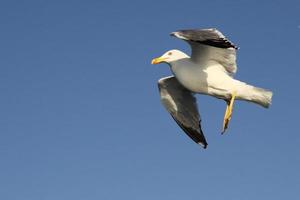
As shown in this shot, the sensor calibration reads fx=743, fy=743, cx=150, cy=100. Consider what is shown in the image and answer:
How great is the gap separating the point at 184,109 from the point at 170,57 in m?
2.62

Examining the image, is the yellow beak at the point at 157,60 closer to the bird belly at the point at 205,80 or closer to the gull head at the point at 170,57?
the gull head at the point at 170,57

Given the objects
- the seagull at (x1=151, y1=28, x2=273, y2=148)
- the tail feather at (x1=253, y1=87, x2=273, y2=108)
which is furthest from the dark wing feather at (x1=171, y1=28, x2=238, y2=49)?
the tail feather at (x1=253, y1=87, x2=273, y2=108)

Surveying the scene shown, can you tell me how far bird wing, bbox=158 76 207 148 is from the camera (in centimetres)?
2194

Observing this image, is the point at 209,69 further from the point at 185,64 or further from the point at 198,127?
the point at 198,127

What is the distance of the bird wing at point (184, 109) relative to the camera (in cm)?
2194

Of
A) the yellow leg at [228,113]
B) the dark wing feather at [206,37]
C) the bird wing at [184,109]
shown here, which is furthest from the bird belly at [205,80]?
the bird wing at [184,109]

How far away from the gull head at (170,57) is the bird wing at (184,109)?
6.03 feet

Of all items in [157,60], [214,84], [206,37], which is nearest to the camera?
[206,37]

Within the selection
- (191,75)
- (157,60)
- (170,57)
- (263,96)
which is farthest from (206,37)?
(263,96)

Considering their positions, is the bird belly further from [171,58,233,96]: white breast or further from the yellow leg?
the yellow leg

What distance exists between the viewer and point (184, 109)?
22125 millimetres

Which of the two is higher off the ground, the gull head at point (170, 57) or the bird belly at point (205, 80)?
the gull head at point (170, 57)

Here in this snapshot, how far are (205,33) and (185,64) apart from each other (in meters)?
1.52

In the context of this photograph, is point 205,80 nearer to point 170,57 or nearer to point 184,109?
point 170,57
